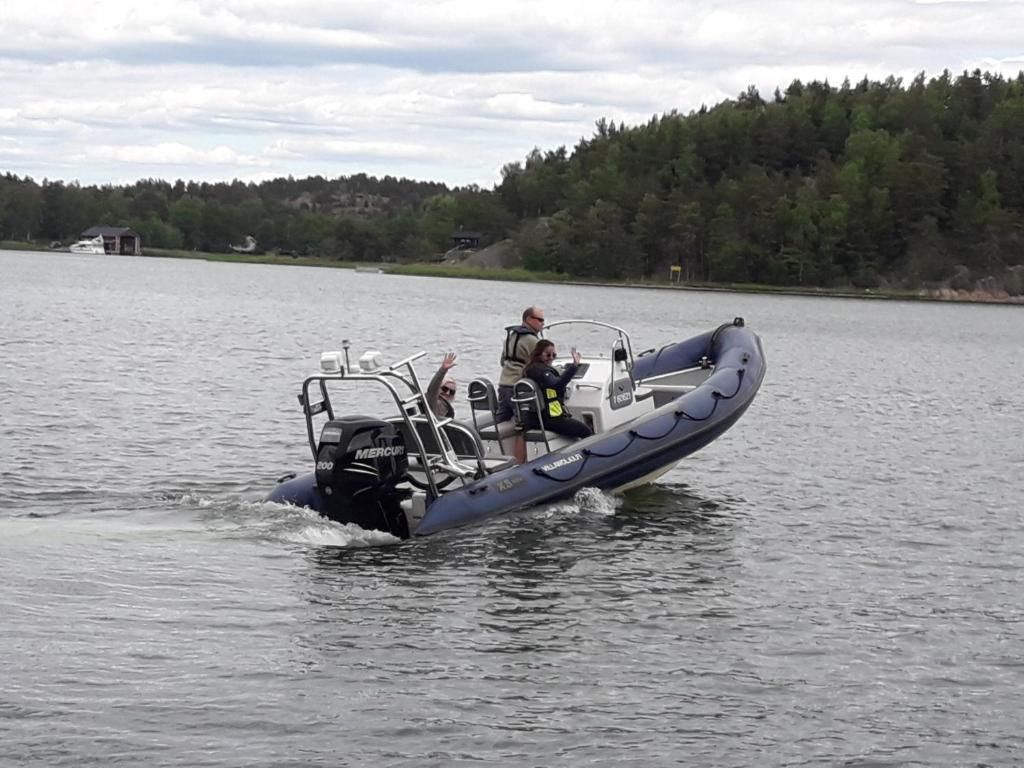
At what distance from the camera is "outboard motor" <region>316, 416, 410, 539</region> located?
1188 cm

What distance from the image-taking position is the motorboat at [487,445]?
39.3 feet

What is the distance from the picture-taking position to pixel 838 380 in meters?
31.7

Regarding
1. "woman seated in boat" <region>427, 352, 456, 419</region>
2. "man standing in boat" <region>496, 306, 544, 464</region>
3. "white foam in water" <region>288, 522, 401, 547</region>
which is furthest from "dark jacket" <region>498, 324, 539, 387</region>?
"white foam in water" <region>288, 522, 401, 547</region>

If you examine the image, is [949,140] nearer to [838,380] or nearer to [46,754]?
[838,380]

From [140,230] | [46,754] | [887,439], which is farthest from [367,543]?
[140,230]

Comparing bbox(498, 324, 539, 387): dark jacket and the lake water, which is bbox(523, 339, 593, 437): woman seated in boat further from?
the lake water

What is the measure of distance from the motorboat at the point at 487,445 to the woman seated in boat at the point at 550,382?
14 cm

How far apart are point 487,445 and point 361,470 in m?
2.18

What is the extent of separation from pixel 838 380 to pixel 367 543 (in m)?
21.2

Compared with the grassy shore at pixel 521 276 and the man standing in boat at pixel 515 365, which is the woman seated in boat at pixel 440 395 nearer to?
the man standing in boat at pixel 515 365

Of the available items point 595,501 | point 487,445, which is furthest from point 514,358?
point 595,501

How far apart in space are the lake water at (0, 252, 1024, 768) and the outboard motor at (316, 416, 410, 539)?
0.24 metres

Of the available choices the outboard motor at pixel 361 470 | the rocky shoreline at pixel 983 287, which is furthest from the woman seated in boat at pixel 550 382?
the rocky shoreline at pixel 983 287

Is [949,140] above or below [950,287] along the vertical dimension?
above
